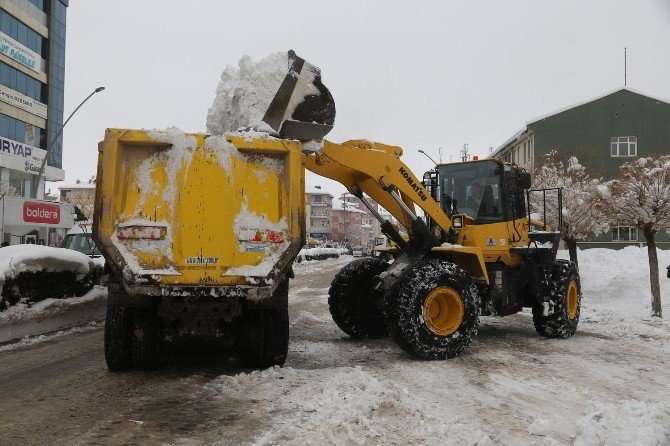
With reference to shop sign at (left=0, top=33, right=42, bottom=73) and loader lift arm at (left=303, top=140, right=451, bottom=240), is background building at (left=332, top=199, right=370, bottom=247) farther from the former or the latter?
loader lift arm at (left=303, top=140, right=451, bottom=240)

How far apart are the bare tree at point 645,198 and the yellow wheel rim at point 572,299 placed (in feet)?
12.5

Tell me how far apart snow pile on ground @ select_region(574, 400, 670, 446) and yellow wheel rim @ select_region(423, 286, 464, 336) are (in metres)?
2.46

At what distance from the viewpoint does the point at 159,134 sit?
5.60m

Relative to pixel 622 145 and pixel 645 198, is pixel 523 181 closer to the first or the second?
pixel 645 198

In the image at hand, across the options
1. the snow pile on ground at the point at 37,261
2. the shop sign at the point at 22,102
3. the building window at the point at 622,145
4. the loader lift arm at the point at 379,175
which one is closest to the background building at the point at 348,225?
the shop sign at the point at 22,102

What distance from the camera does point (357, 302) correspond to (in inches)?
351

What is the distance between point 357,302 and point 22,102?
42338 millimetres

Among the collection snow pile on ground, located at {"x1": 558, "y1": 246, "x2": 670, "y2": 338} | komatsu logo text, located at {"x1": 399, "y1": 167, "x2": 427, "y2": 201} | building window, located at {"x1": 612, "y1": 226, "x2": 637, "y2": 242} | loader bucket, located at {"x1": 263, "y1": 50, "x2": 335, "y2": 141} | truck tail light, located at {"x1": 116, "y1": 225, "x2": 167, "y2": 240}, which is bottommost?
snow pile on ground, located at {"x1": 558, "y1": 246, "x2": 670, "y2": 338}

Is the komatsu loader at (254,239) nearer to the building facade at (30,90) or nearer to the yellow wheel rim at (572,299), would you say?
the yellow wheel rim at (572,299)

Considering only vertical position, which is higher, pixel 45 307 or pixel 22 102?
pixel 22 102

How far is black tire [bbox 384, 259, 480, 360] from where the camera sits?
6875 millimetres

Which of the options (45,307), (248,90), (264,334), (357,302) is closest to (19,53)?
(45,307)

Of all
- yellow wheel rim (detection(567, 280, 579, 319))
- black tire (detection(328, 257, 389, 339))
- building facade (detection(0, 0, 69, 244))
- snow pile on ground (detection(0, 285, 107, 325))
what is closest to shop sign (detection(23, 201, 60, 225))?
snow pile on ground (detection(0, 285, 107, 325))

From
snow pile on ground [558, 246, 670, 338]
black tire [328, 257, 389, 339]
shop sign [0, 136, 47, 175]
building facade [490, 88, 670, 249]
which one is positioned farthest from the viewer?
shop sign [0, 136, 47, 175]
